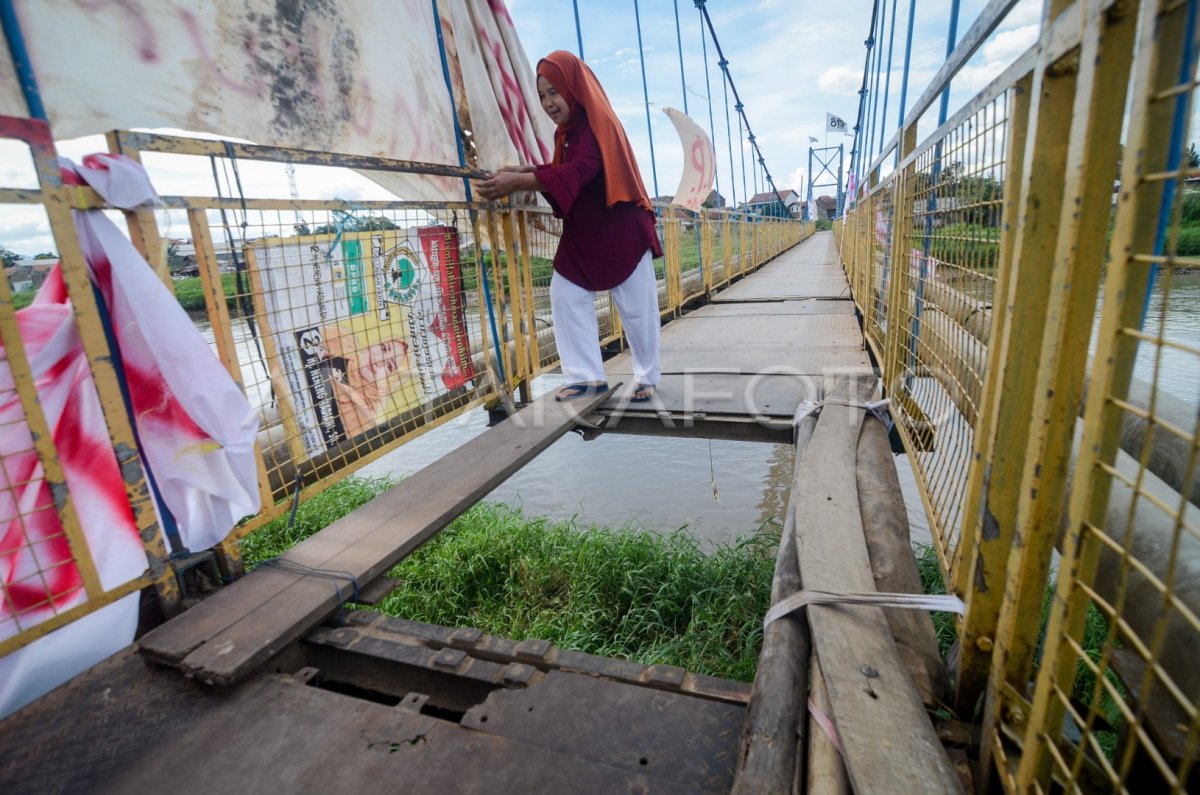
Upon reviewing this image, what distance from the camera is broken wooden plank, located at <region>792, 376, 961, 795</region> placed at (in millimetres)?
916

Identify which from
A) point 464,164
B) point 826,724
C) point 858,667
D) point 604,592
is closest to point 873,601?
point 858,667

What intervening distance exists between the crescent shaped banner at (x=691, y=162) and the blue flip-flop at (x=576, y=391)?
2.71 m

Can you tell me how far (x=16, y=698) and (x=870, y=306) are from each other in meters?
4.46

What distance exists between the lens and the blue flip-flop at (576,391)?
10.3 feet

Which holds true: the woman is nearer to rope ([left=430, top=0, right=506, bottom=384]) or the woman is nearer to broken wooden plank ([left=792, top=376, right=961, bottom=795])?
rope ([left=430, top=0, right=506, bottom=384])

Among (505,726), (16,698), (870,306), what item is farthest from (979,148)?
(870,306)

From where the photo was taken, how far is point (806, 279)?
9.94 meters

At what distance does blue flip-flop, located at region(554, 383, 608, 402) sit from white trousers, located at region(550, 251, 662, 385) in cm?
3

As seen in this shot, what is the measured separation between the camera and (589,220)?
2.81 meters

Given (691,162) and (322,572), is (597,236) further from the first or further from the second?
(691,162)

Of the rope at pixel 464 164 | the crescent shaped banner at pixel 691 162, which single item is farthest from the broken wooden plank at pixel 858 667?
the crescent shaped banner at pixel 691 162

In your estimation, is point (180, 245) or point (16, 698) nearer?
point (16, 698)

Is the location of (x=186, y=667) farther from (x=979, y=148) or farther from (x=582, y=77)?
(x=582, y=77)

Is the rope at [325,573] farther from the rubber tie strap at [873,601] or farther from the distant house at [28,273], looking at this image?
the rubber tie strap at [873,601]
